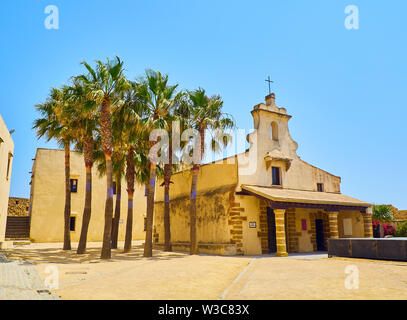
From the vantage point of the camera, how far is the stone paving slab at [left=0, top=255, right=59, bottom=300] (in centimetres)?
709

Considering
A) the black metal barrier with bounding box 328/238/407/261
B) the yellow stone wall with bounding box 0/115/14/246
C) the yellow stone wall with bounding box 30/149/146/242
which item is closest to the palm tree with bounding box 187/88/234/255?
the black metal barrier with bounding box 328/238/407/261

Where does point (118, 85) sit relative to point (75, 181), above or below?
above

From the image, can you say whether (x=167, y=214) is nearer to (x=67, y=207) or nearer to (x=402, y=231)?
(x=67, y=207)

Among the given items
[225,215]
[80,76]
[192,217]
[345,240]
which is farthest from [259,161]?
[80,76]

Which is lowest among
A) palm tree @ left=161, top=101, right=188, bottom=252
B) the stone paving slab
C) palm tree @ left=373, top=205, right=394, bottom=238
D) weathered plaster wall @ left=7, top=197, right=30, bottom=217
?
the stone paving slab

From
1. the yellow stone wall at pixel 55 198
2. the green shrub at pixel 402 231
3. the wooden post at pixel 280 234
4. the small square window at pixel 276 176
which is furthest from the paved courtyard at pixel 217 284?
→ the yellow stone wall at pixel 55 198

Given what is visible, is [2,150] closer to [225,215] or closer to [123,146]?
[123,146]

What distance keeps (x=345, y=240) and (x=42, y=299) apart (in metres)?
13.5

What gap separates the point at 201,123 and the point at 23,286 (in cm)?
1327

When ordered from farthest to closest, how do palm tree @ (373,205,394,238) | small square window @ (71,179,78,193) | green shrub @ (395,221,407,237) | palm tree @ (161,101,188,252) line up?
palm tree @ (373,205,394,238) < small square window @ (71,179,78,193) < green shrub @ (395,221,407,237) < palm tree @ (161,101,188,252)

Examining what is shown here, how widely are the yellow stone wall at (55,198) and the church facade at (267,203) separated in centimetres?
1012

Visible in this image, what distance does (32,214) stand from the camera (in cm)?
2986

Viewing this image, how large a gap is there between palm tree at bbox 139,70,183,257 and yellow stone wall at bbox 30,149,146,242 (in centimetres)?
1523

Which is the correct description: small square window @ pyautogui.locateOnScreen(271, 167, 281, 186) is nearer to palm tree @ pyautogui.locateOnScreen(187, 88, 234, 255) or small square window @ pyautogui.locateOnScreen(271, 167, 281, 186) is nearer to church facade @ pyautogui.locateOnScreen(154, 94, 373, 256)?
church facade @ pyautogui.locateOnScreen(154, 94, 373, 256)
